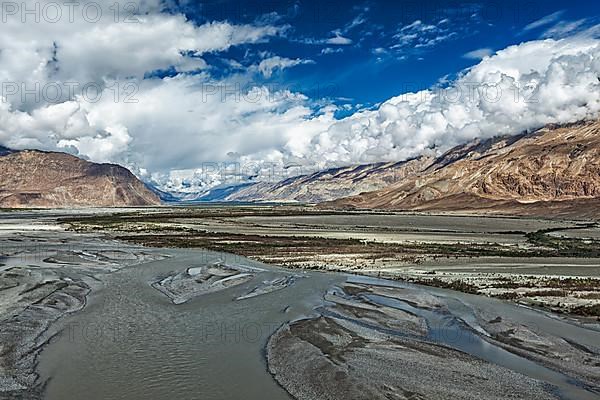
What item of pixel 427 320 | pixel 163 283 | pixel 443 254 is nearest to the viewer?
pixel 427 320

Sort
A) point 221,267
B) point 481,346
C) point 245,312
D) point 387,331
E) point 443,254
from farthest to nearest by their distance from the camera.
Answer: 1. point 443,254
2. point 221,267
3. point 245,312
4. point 387,331
5. point 481,346

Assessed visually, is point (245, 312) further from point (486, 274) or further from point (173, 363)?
point (486, 274)

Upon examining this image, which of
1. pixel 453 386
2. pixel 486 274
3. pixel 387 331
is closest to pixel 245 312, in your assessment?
pixel 387 331

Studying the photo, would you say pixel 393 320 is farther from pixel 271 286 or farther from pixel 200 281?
pixel 200 281

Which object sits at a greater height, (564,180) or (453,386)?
(564,180)

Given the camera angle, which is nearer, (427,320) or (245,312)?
(427,320)

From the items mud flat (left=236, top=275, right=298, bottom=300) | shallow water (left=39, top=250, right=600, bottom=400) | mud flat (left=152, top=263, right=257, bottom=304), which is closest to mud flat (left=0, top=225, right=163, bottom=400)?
shallow water (left=39, top=250, right=600, bottom=400)

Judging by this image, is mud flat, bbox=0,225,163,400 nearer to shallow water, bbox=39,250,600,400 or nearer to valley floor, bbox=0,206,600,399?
valley floor, bbox=0,206,600,399
